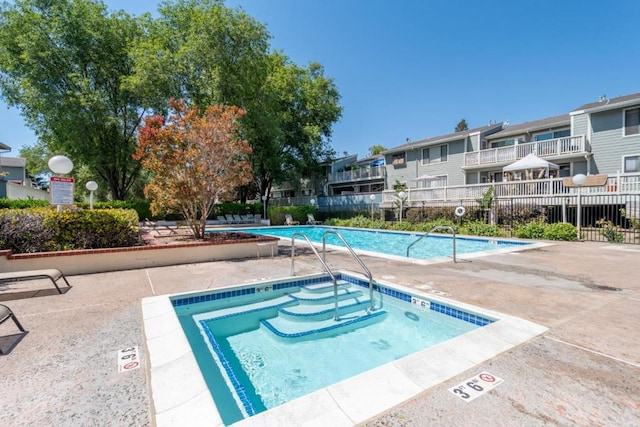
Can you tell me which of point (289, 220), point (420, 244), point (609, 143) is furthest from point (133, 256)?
point (609, 143)

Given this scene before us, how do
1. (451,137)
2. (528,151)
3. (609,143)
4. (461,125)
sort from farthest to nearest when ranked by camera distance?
(461,125), (451,137), (528,151), (609,143)

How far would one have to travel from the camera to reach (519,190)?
614 inches

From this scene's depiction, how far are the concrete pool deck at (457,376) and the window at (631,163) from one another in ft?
48.0

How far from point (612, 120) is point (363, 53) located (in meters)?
15.0

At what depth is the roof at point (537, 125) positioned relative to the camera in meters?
19.1

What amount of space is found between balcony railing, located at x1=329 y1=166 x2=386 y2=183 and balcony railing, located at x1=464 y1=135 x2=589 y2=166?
29.0 ft

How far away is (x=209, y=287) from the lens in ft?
17.7

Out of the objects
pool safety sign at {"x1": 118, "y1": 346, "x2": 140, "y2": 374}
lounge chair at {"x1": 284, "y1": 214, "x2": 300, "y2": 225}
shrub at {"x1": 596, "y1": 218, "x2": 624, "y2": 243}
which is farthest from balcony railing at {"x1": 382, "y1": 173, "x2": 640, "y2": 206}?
pool safety sign at {"x1": 118, "y1": 346, "x2": 140, "y2": 374}

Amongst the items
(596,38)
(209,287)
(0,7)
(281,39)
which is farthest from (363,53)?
(0,7)

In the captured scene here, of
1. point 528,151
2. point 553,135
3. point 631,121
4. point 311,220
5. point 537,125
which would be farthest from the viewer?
point 311,220

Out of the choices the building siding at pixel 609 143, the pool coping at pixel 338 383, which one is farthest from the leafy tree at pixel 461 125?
the pool coping at pixel 338 383

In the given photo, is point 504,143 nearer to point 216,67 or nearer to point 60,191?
point 216,67

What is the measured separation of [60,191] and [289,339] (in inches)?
268

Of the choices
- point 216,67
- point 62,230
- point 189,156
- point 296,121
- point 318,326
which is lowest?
point 318,326
